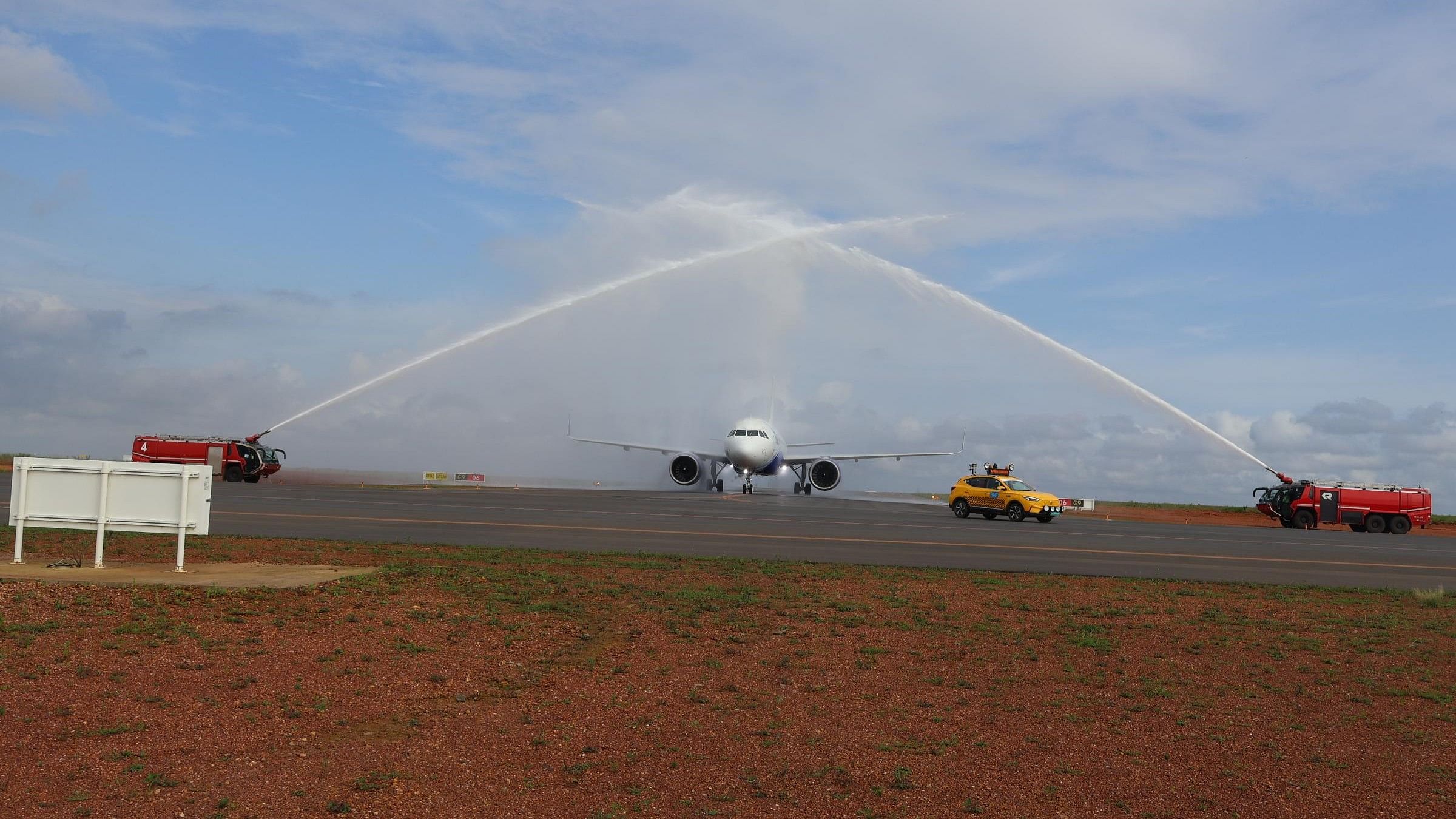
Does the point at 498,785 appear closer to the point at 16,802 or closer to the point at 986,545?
the point at 16,802

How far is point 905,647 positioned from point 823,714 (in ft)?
11.4

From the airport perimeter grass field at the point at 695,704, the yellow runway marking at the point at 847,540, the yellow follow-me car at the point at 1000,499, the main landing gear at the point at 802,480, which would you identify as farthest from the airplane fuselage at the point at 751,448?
the airport perimeter grass field at the point at 695,704

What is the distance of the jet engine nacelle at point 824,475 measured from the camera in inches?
2798

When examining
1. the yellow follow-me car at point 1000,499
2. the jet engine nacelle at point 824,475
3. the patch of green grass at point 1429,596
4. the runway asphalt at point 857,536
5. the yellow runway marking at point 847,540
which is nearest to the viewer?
the patch of green grass at point 1429,596

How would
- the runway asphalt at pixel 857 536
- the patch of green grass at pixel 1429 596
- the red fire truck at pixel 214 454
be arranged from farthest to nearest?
the red fire truck at pixel 214 454 < the runway asphalt at pixel 857 536 < the patch of green grass at pixel 1429 596

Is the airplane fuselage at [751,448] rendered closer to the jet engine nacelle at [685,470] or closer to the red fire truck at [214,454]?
the jet engine nacelle at [685,470]

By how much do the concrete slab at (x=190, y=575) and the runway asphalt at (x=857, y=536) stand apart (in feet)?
23.7

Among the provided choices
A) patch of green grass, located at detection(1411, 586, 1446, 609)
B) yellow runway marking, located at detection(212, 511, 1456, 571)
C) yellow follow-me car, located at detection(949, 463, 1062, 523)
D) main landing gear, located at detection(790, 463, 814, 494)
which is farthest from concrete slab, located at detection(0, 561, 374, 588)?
main landing gear, located at detection(790, 463, 814, 494)

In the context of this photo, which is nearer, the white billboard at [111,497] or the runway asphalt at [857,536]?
the white billboard at [111,497]

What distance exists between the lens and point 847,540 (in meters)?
28.4

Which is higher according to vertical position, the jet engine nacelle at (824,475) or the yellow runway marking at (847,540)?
the jet engine nacelle at (824,475)

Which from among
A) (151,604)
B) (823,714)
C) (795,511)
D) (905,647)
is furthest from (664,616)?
(795,511)

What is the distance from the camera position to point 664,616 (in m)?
14.4

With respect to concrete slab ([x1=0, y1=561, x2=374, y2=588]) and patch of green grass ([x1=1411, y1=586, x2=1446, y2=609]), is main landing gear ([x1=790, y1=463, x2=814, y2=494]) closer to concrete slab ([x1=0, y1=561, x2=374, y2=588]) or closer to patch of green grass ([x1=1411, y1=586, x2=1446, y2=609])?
patch of green grass ([x1=1411, y1=586, x2=1446, y2=609])
